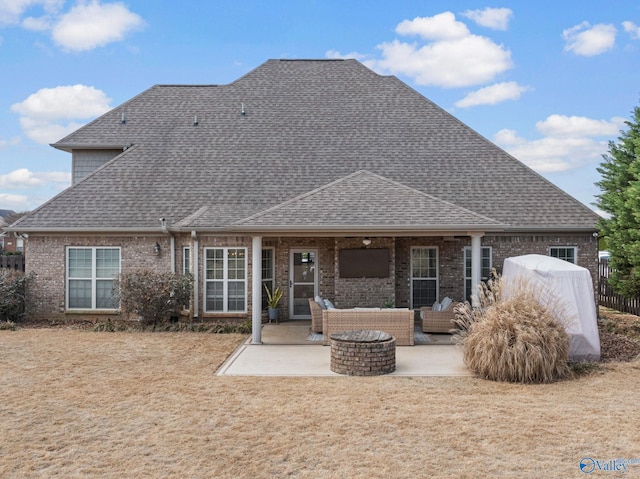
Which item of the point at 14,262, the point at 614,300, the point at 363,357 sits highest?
the point at 14,262

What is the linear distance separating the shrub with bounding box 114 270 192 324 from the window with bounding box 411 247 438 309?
6.32 metres

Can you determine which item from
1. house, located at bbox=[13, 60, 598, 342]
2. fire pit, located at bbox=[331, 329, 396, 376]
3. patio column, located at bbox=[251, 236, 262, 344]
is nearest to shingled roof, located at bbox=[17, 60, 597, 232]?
house, located at bbox=[13, 60, 598, 342]

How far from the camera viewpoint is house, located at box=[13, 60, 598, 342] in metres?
12.1

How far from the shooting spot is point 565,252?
14.4 meters

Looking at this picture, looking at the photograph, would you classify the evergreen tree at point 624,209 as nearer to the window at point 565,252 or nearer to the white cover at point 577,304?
the window at point 565,252

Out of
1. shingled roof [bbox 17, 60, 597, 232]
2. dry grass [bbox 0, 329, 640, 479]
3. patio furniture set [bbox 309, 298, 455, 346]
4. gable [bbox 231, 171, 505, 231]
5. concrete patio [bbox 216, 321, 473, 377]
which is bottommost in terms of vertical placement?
dry grass [bbox 0, 329, 640, 479]

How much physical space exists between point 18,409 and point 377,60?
1744 cm

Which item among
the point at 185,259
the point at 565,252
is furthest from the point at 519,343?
the point at 185,259

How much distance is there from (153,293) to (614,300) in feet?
50.5

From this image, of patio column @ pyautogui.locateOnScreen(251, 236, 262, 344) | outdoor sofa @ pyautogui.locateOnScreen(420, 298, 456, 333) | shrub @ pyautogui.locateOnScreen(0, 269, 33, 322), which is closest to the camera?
patio column @ pyautogui.locateOnScreen(251, 236, 262, 344)

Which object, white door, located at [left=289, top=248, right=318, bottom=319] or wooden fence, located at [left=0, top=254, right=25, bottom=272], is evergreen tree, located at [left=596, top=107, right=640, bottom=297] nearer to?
white door, located at [left=289, top=248, right=318, bottom=319]

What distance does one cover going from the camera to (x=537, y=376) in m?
8.16

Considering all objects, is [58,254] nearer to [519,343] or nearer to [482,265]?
[482,265]

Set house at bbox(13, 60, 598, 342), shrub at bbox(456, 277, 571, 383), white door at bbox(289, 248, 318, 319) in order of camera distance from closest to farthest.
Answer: shrub at bbox(456, 277, 571, 383) → house at bbox(13, 60, 598, 342) → white door at bbox(289, 248, 318, 319)
